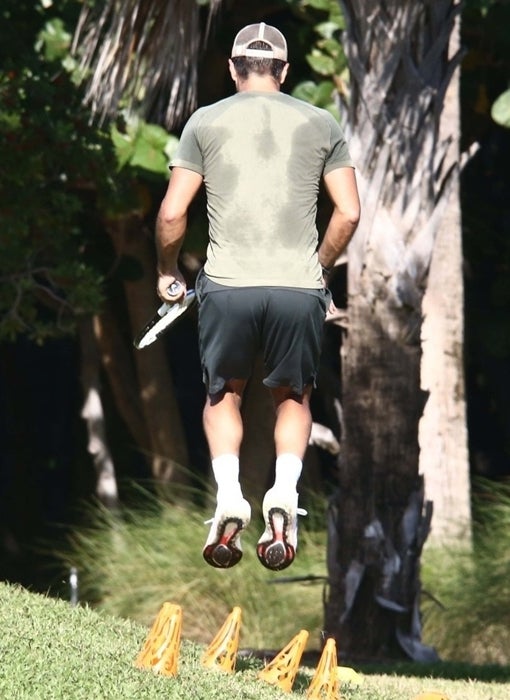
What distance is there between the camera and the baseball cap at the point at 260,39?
20.2 feet

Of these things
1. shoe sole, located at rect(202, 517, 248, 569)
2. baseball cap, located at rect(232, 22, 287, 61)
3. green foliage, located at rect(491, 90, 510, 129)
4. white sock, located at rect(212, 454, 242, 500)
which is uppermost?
baseball cap, located at rect(232, 22, 287, 61)

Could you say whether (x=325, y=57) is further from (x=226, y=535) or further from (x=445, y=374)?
(x=226, y=535)

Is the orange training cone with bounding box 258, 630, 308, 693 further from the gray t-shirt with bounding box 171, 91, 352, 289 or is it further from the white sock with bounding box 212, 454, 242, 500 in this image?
the gray t-shirt with bounding box 171, 91, 352, 289

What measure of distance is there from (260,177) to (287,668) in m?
1.96

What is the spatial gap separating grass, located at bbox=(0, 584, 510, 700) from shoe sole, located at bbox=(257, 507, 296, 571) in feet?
1.61

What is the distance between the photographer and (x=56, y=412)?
17.2 meters

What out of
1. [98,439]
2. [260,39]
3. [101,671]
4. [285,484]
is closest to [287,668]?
[285,484]

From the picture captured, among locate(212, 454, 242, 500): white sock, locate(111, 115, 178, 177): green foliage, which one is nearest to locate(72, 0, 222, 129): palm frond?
locate(111, 115, 178, 177): green foliage

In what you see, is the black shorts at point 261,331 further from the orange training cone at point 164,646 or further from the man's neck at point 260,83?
the orange training cone at point 164,646

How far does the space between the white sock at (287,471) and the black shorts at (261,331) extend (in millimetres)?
277

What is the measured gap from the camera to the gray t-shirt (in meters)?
6.10

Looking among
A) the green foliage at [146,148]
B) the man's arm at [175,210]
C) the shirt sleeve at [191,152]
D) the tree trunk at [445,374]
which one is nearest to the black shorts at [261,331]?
the man's arm at [175,210]

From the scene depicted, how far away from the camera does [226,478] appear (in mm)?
6223

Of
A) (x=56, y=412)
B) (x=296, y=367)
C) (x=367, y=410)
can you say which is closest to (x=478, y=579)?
(x=367, y=410)
